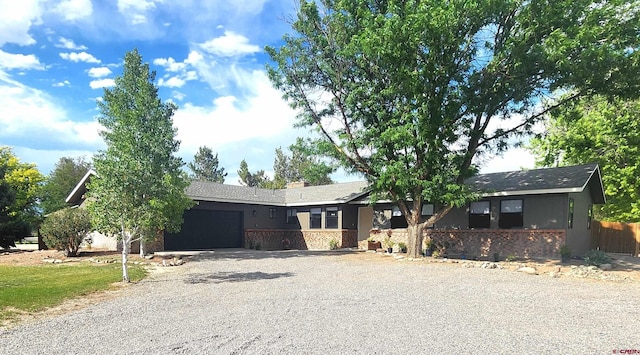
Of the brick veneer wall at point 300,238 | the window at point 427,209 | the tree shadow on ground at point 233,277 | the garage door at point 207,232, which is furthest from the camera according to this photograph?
the brick veneer wall at point 300,238

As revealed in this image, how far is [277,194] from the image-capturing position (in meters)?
28.7

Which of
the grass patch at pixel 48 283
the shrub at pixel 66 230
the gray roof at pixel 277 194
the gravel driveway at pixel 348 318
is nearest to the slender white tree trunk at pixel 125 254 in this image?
the grass patch at pixel 48 283

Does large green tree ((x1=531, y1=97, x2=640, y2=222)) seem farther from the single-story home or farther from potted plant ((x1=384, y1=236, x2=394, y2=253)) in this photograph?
Answer: potted plant ((x1=384, y1=236, x2=394, y2=253))

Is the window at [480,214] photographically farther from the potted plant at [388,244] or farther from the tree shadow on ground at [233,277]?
the tree shadow on ground at [233,277]

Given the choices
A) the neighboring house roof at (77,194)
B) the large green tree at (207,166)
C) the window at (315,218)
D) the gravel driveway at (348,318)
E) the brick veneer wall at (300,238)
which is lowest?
the brick veneer wall at (300,238)

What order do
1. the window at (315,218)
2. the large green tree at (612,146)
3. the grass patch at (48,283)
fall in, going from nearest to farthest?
the grass patch at (48,283) → the large green tree at (612,146) → the window at (315,218)

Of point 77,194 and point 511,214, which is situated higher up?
point 77,194

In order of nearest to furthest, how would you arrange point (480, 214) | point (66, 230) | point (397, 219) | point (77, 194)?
1. point (66, 230)
2. point (480, 214)
3. point (397, 219)
4. point (77, 194)

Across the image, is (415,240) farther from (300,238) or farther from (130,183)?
(130,183)

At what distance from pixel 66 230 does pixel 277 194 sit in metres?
13.9

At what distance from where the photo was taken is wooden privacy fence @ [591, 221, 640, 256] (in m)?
21.3

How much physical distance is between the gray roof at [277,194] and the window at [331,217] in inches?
29.0

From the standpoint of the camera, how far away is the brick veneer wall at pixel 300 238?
24812 millimetres

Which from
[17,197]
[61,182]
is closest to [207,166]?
[61,182]
